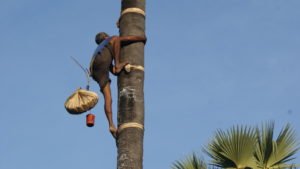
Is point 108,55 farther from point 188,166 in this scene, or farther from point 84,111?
point 188,166

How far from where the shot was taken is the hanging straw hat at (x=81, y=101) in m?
6.74

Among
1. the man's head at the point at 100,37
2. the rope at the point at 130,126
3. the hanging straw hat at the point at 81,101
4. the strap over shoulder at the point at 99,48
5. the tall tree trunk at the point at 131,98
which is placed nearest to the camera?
the tall tree trunk at the point at 131,98

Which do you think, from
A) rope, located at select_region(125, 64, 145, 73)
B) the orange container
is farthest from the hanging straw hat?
rope, located at select_region(125, 64, 145, 73)

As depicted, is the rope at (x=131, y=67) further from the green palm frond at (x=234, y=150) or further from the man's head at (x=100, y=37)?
the green palm frond at (x=234, y=150)

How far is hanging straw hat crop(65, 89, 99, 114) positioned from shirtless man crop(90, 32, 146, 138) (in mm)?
127

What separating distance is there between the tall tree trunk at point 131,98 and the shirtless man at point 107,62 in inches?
2.2

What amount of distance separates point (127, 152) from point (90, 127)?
1.10 m

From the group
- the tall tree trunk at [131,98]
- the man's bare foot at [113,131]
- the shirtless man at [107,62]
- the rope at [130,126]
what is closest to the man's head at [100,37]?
the shirtless man at [107,62]

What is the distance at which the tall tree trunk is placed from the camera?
5.89 m

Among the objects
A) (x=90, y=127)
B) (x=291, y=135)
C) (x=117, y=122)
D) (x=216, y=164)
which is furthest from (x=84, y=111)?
(x=291, y=135)

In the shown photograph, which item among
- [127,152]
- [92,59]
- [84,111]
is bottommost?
[127,152]

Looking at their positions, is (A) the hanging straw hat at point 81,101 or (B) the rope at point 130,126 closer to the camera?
(B) the rope at point 130,126

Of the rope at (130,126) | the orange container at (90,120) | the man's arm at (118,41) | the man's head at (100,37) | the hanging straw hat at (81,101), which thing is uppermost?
the man's head at (100,37)

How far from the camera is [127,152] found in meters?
5.88
